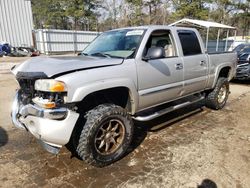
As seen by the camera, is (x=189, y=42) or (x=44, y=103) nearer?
(x=44, y=103)

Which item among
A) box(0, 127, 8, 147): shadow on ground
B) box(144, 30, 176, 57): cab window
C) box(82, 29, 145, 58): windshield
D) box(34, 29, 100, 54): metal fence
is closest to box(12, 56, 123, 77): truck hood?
box(82, 29, 145, 58): windshield

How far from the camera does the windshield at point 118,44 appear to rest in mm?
3865

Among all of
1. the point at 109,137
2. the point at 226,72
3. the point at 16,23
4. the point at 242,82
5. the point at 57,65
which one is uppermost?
the point at 16,23

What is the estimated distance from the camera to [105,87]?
125 inches

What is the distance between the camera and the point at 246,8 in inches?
1469

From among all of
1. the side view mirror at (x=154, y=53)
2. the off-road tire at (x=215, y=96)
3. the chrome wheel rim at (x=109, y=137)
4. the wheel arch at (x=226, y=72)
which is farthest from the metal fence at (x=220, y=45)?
the chrome wheel rim at (x=109, y=137)

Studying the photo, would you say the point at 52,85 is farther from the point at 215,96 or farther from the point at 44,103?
the point at 215,96

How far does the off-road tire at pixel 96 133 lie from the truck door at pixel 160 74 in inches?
21.3

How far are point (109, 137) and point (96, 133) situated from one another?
12.0 inches

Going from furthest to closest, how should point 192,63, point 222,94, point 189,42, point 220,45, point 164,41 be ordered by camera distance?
1. point 220,45
2. point 222,94
3. point 189,42
4. point 192,63
5. point 164,41

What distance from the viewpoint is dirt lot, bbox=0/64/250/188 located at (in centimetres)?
304

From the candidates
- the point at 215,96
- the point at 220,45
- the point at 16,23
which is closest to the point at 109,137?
the point at 215,96

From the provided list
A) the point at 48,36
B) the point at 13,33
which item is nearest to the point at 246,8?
the point at 48,36

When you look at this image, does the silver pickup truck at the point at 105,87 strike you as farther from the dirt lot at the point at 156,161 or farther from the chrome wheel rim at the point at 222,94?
the chrome wheel rim at the point at 222,94
